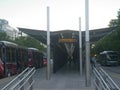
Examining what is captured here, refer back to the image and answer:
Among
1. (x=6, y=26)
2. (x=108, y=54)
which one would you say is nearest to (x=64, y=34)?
(x=108, y=54)

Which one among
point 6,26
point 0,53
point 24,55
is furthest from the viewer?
point 6,26

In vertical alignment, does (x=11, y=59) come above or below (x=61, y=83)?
Answer: above

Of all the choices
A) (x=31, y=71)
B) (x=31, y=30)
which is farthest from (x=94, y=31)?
(x=31, y=71)

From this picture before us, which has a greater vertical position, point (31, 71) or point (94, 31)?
point (94, 31)

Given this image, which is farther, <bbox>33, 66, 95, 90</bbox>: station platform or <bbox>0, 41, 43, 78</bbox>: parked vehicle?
<bbox>0, 41, 43, 78</bbox>: parked vehicle

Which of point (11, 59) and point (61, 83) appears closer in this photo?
point (61, 83)

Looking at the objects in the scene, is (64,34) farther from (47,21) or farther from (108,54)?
(108,54)

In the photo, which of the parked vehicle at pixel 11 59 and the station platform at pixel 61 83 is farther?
the parked vehicle at pixel 11 59

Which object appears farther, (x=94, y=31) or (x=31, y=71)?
(x=94, y=31)

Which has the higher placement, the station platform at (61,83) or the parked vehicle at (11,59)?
the parked vehicle at (11,59)

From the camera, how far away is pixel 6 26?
165125 millimetres

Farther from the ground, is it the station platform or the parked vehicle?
the parked vehicle

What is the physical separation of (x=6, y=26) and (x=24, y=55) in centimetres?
12417

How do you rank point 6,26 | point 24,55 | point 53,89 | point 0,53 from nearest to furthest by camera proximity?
Result: point 53,89, point 0,53, point 24,55, point 6,26
